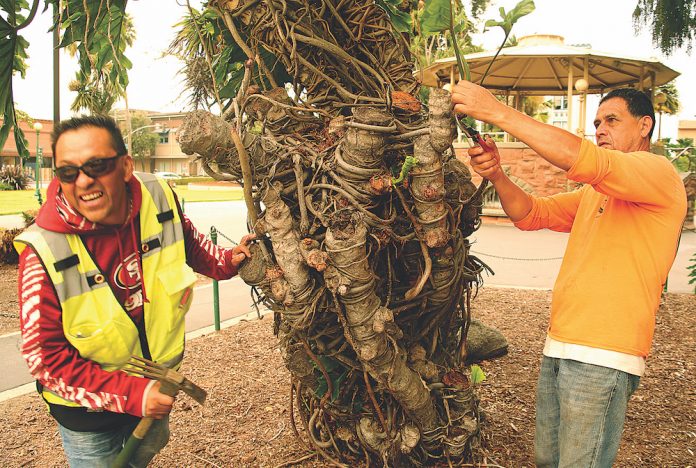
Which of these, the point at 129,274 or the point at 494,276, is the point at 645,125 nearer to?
the point at 129,274

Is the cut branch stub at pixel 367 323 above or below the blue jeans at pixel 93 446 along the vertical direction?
above

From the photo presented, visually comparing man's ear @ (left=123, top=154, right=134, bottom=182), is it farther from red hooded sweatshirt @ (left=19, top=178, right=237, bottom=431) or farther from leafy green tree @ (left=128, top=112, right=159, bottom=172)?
leafy green tree @ (left=128, top=112, right=159, bottom=172)

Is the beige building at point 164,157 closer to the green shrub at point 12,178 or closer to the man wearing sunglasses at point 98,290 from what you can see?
the green shrub at point 12,178

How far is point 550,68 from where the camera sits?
16000 mm

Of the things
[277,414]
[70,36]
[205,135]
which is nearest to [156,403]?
[205,135]

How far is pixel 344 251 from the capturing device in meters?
2.17

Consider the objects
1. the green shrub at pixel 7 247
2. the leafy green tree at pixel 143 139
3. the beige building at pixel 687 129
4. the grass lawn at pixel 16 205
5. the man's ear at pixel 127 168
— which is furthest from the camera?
the leafy green tree at pixel 143 139

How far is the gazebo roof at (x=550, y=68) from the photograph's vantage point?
1338cm

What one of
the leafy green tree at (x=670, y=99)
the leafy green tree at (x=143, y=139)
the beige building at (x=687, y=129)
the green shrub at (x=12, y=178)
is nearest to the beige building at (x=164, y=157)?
the leafy green tree at (x=143, y=139)

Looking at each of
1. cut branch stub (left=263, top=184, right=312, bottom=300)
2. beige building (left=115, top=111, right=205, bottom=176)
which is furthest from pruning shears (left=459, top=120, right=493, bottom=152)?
beige building (left=115, top=111, right=205, bottom=176)

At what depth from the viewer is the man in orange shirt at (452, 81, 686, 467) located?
199 cm

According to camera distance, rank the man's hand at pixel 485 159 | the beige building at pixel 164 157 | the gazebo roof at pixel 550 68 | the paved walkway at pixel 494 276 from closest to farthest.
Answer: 1. the man's hand at pixel 485 159
2. the paved walkway at pixel 494 276
3. the gazebo roof at pixel 550 68
4. the beige building at pixel 164 157

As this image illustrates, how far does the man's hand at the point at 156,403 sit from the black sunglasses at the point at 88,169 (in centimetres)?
76

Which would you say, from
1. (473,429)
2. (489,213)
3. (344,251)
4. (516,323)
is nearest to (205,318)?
(516,323)
